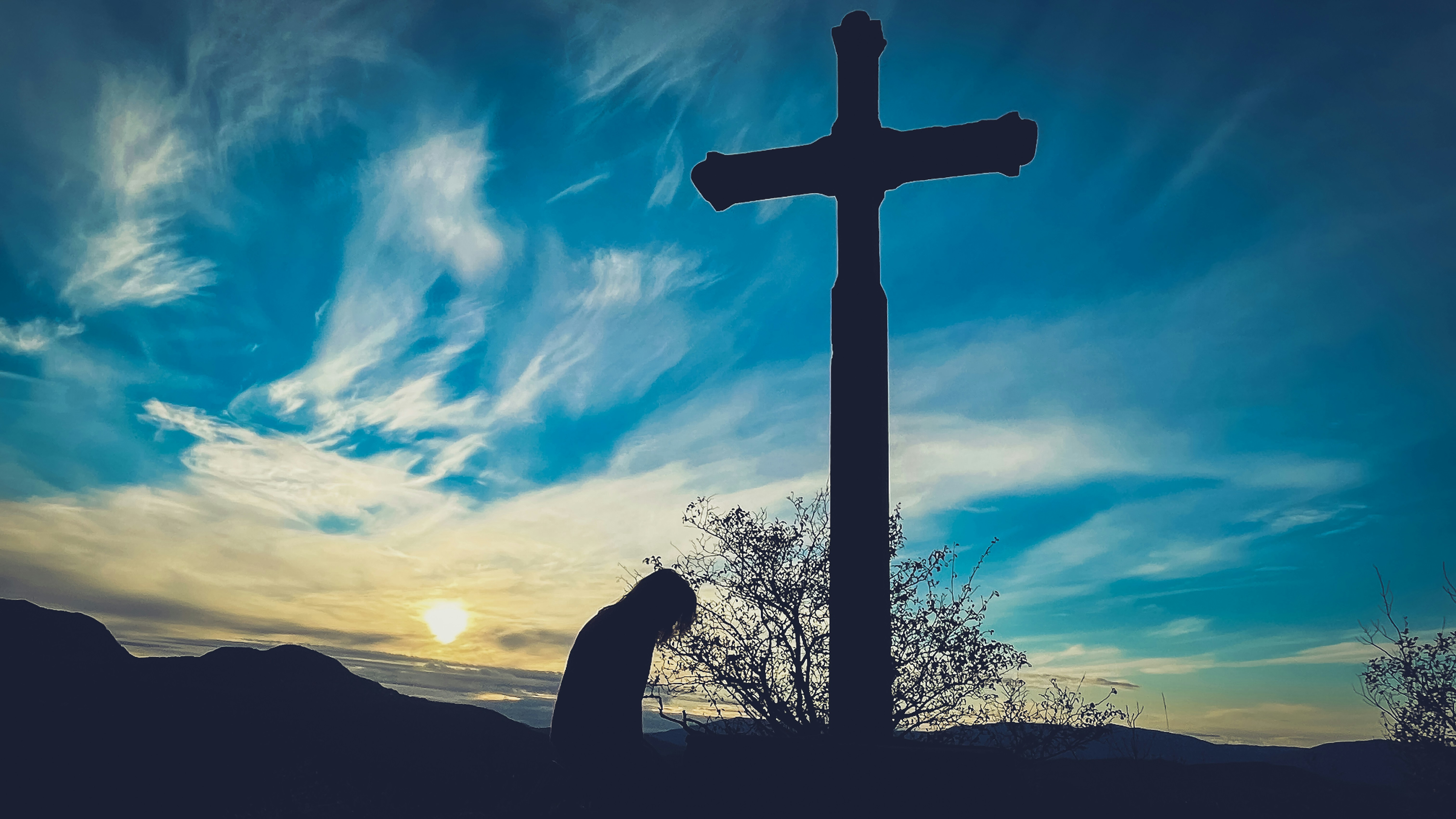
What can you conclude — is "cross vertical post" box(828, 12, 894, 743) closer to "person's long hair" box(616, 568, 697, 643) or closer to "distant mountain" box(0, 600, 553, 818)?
"person's long hair" box(616, 568, 697, 643)

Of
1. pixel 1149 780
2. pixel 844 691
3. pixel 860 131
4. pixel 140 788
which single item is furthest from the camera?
pixel 140 788

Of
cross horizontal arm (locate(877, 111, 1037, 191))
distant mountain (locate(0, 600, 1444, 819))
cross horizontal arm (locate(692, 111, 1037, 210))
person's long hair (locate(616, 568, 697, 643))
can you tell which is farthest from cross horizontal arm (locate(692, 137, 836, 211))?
distant mountain (locate(0, 600, 1444, 819))

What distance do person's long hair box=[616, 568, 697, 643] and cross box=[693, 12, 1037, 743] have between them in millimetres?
1234

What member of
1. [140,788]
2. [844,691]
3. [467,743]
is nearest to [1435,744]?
[844,691]

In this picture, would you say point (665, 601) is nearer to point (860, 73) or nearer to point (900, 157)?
point (900, 157)

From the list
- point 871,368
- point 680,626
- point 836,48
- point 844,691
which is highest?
point 836,48

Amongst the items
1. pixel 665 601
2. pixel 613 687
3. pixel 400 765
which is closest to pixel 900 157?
pixel 665 601

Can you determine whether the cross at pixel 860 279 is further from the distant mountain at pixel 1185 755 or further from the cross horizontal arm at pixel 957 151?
the distant mountain at pixel 1185 755

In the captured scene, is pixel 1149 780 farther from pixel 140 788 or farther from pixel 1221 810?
pixel 140 788

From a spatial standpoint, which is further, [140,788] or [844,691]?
[140,788]

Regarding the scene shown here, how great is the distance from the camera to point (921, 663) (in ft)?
32.6

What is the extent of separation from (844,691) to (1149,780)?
701 cm

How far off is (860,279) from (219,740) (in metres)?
31.0

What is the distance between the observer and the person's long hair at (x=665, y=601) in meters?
4.53
